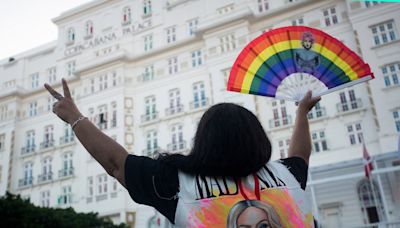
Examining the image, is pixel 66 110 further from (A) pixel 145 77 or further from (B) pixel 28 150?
(B) pixel 28 150

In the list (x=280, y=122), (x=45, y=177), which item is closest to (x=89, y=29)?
(x=45, y=177)

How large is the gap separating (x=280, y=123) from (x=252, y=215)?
21988 mm

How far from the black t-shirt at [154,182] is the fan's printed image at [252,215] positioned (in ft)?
0.84

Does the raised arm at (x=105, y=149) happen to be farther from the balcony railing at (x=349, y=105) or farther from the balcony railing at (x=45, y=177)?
the balcony railing at (x=45, y=177)

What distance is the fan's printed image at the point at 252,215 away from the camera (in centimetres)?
168

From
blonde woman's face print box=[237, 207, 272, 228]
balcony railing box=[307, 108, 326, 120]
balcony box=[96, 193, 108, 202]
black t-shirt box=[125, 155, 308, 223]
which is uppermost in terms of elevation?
balcony railing box=[307, 108, 326, 120]

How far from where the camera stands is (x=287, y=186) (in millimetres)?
1857

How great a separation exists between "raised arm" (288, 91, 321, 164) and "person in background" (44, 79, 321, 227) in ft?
1.36

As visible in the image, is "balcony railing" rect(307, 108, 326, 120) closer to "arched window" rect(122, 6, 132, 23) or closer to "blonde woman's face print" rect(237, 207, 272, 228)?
"arched window" rect(122, 6, 132, 23)

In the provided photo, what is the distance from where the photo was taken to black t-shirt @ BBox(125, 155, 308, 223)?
1.74 m

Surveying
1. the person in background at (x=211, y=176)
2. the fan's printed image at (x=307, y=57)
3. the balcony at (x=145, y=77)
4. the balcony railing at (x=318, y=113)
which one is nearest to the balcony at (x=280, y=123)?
the balcony railing at (x=318, y=113)

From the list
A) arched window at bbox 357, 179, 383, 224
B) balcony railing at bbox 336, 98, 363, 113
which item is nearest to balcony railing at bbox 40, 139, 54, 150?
balcony railing at bbox 336, 98, 363, 113

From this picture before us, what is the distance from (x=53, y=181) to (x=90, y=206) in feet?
14.2

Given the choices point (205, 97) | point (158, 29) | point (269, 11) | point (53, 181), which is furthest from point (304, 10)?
point (53, 181)
